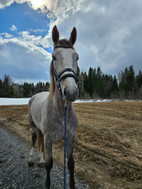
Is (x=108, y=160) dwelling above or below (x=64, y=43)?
below

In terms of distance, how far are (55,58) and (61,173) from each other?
290 cm

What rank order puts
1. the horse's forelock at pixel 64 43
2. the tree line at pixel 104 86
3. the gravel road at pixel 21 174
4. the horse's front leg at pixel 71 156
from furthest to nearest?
the tree line at pixel 104 86, the gravel road at pixel 21 174, the horse's front leg at pixel 71 156, the horse's forelock at pixel 64 43

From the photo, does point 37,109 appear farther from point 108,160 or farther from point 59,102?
point 108,160

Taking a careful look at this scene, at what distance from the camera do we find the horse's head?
56.4 inches

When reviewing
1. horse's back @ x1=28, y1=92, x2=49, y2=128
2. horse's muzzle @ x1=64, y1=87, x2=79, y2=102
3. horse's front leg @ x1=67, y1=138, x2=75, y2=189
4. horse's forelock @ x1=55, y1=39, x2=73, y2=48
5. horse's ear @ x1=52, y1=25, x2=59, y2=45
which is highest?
horse's ear @ x1=52, y1=25, x2=59, y2=45

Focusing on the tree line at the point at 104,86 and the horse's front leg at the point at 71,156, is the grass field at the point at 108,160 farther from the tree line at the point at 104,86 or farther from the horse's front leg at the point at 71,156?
the tree line at the point at 104,86

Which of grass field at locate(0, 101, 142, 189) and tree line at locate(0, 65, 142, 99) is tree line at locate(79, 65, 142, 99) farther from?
grass field at locate(0, 101, 142, 189)

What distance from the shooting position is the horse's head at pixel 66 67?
1.43 m

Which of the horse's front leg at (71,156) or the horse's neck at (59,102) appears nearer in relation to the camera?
the horse's neck at (59,102)

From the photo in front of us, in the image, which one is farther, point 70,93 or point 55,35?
point 55,35

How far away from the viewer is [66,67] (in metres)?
1.61

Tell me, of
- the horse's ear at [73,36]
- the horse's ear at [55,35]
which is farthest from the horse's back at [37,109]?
the horse's ear at [73,36]

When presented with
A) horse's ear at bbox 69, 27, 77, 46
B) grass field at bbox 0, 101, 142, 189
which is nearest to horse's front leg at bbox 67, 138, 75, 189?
grass field at bbox 0, 101, 142, 189

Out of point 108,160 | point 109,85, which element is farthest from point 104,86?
point 108,160
